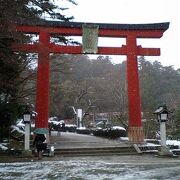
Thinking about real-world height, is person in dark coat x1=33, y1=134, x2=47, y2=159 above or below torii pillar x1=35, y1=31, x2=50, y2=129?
below

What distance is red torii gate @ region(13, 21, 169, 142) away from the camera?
2405 cm

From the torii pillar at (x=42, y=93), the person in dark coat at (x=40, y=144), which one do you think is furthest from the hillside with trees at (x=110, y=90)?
the person in dark coat at (x=40, y=144)

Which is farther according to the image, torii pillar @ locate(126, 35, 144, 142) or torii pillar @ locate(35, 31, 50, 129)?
torii pillar @ locate(126, 35, 144, 142)

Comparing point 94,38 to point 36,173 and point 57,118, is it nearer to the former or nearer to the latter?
point 36,173

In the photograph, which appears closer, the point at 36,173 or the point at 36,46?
the point at 36,173

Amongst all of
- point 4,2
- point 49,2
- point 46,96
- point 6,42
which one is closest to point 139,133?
point 46,96

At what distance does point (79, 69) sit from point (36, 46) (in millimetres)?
52157

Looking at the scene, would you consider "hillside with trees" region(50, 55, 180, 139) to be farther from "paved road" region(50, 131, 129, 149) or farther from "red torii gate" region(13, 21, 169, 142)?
"red torii gate" region(13, 21, 169, 142)

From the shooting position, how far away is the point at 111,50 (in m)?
25.4

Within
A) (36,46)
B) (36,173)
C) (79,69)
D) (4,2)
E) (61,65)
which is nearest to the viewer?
(4,2)

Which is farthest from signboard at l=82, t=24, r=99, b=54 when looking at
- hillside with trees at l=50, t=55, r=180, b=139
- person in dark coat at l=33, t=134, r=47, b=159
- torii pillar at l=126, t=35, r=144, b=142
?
hillside with trees at l=50, t=55, r=180, b=139

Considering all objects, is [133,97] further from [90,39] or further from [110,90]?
[110,90]

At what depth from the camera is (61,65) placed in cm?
3014

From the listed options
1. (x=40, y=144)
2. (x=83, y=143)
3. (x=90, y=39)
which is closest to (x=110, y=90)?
(x=83, y=143)
